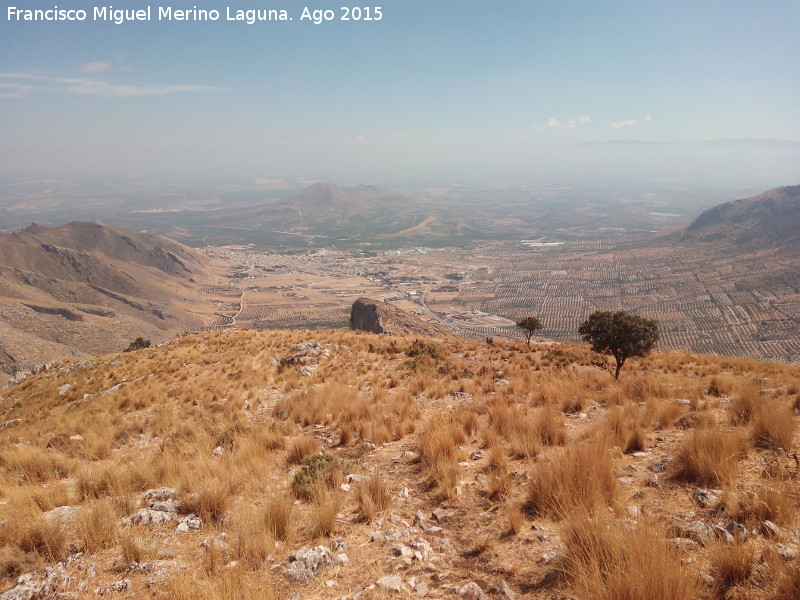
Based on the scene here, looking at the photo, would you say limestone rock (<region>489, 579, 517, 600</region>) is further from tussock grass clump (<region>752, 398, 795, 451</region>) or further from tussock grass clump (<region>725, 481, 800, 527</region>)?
tussock grass clump (<region>752, 398, 795, 451</region>)

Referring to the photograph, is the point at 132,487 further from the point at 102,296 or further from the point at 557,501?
the point at 102,296

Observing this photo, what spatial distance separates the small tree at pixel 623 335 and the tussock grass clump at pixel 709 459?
10791mm

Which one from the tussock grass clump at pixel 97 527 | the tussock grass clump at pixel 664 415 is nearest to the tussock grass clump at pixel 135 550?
the tussock grass clump at pixel 97 527

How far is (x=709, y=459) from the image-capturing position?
534cm

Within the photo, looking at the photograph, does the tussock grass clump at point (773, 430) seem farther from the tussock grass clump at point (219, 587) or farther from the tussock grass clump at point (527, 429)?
the tussock grass clump at point (219, 587)

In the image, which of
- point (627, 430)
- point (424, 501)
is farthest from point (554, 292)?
point (424, 501)

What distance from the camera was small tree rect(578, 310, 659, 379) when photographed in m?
16.1

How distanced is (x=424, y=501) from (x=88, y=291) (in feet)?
412

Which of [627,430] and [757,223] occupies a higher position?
[757,223]

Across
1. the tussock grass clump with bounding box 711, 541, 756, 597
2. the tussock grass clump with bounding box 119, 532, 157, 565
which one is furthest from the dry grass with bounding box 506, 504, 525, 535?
the tussock grass clump with bounding box 119, 532, 157, 565

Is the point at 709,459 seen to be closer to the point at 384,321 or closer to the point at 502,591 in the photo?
the point at 502,591

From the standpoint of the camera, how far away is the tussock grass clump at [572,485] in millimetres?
4857

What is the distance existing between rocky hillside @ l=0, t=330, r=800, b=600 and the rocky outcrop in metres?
27.0

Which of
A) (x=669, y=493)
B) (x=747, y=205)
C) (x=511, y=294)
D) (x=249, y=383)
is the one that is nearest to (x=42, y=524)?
(x=669, y=493)
